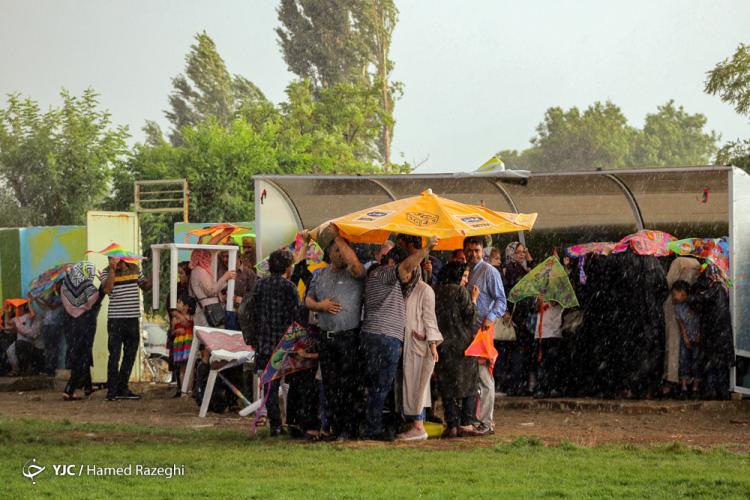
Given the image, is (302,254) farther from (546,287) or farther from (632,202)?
(632,202)

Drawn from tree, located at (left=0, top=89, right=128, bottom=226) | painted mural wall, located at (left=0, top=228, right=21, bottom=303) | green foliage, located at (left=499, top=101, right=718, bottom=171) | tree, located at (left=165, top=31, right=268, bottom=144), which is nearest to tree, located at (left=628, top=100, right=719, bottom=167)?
green foliage, located at (left=499, top=101, right=718, bottom=171)

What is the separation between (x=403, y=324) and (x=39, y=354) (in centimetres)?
999

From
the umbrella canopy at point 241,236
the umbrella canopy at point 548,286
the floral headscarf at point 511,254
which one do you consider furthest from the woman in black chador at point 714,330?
the umbrella canopy at point 241,236

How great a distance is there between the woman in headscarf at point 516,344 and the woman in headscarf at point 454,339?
3.74 m

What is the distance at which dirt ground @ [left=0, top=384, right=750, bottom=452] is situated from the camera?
10734mm

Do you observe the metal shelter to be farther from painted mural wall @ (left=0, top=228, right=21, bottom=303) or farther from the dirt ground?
painted mural wall @ (left=0, top=228, right=21, bottom=303)

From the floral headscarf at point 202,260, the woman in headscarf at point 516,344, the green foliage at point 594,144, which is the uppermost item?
the green foliage at point 594,144

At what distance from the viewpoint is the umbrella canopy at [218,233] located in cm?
1582

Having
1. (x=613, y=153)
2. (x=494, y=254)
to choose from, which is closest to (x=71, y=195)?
(x=494, y=254)

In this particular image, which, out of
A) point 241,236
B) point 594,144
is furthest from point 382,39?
point 241,236

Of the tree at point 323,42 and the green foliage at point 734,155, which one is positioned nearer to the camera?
the green foliage at point 734,155

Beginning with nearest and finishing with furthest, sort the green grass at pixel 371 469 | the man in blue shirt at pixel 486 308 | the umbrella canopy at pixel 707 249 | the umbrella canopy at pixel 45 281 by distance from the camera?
the green grass at pixel 371 469 → the man in blue shirt at pixel 486 308 → the umbrella canopy at pixel 707 249 → the umbrella canopy at pixel 45 281

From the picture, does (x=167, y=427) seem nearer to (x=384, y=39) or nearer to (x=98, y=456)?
(x=98, y=456)

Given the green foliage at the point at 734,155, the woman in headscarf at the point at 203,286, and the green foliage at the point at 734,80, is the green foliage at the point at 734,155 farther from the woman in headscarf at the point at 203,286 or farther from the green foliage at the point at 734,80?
the woman in headscarf at the point at 203,286
